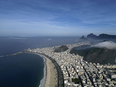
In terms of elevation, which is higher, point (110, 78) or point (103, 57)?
point (103, 57)

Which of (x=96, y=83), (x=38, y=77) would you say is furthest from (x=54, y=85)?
(x=96, y=83)

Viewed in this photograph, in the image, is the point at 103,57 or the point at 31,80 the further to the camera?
the point at 103,57

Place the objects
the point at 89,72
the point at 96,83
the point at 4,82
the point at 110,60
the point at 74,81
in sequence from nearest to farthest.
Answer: the point at 96,83 < the point at 74,81 < the point at 4,82 < the point at 89,72 < the point at 110,60

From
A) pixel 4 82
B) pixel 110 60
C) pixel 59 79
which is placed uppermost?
pixel 110 60

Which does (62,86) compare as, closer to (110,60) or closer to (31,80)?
(31,80)

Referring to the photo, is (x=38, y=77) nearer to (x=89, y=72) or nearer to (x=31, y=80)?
(x=31, y=80)

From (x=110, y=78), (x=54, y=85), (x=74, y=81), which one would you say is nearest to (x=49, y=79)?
(x=54, y=85)

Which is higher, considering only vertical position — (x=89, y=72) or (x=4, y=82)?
(x=89, y=72)

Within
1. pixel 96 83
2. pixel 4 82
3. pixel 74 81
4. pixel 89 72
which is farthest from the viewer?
pixel 89 72

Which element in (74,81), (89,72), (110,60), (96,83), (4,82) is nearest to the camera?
(96,83)
